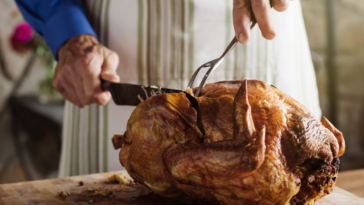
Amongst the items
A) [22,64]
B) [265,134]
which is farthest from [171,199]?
[22,64]

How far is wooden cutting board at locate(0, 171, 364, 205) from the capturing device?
120cm

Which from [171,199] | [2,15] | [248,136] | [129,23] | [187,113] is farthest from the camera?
[2,15]

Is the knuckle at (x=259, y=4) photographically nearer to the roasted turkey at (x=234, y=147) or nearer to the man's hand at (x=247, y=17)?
the man's hand at (x=247, y=17)

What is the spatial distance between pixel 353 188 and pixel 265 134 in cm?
74

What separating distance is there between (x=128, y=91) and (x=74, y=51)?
0.47 metres

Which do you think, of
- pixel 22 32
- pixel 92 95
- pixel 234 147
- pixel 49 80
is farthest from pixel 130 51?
pixel 22 32

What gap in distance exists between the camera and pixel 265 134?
98cm

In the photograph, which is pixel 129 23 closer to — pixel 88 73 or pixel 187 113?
pixel 88 73

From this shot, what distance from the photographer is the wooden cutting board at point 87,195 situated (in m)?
1.20

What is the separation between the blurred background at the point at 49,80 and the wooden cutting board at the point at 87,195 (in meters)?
2.36

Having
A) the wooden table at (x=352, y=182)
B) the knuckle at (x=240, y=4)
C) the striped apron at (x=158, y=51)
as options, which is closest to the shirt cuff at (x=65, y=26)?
the striped apron at (x=158, y=51)

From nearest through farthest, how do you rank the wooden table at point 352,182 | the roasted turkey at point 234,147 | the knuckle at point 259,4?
1. the roasted turkey at point 234,147
2. the knuckle at point 259,4
3. the wooden table at point 352,182

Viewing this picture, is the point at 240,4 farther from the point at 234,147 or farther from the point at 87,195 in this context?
the point at 87,195

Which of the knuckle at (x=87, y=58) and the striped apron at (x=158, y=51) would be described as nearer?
the knuckle at (x=87, y=58)
